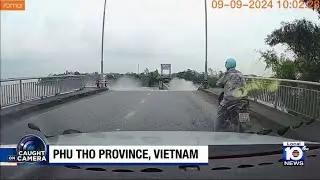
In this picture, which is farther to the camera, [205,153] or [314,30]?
[314,30]

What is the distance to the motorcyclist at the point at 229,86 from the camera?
472cm

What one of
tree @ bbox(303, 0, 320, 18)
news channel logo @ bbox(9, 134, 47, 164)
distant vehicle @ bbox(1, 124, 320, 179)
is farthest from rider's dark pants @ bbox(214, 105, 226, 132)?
news channel logo @ bbox(9, 134, 47, 164)

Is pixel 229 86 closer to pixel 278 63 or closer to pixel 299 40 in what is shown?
pixel 278 63

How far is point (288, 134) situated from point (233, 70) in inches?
41.8

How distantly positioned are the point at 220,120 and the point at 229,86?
15.4 inches

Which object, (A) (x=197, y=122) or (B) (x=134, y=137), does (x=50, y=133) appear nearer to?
(B) (x=134, y=137)

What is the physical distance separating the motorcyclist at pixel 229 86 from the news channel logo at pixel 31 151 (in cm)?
184

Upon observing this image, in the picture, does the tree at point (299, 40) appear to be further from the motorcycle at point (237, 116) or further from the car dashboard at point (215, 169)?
the car dashboard at point (215, 169)

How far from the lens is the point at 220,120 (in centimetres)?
505

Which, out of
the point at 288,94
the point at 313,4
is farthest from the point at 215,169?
the point at 288,94

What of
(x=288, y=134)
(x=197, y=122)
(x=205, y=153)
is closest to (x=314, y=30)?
(x=288, y=134)

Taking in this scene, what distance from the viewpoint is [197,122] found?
19.5 ft

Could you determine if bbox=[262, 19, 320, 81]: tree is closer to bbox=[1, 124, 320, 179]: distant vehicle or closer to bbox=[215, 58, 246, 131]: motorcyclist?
Result: bbox=[215, 58, 246, 131]: motorcyclist

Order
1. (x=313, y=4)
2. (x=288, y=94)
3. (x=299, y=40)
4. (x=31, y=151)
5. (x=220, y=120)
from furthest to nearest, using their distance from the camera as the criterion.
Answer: (x=288, y=94)
(x=299, y=40)
(x=220, y=120)
(x=313, y=4)
(x=31, y=151)
